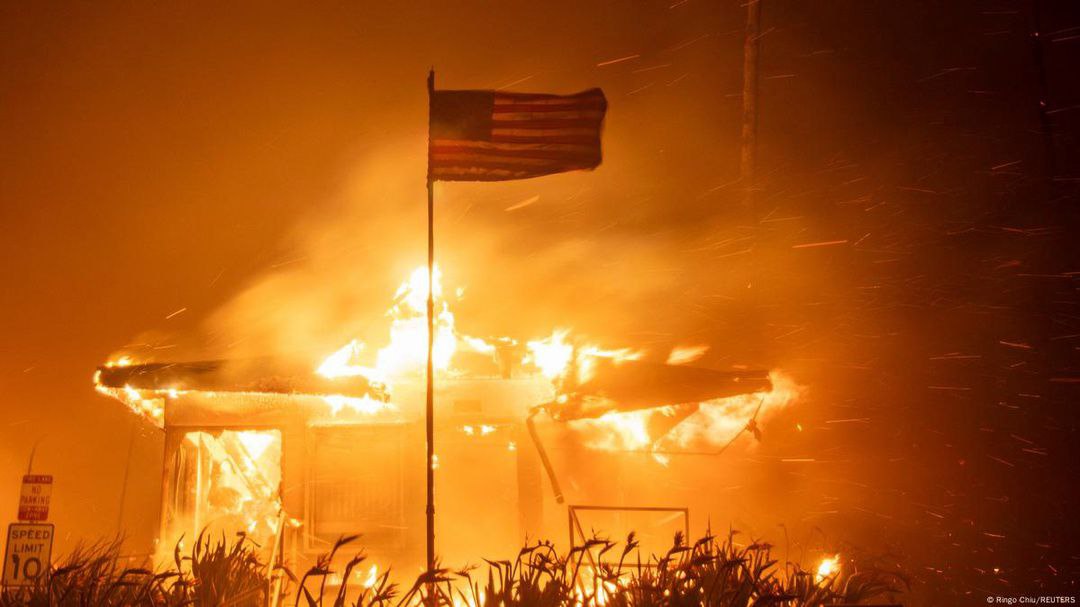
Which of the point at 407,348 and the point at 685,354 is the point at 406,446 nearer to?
the point at 407,348

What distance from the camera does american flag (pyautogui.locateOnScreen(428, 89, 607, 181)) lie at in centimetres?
796

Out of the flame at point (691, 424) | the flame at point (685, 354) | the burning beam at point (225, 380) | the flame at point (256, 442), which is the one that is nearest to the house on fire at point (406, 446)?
the burning beam at point (225, 380)

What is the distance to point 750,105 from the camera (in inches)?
495

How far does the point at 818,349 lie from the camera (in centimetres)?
1324

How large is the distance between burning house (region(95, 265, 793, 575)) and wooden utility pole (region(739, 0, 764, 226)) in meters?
3.87

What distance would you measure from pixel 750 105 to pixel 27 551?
12430 mm

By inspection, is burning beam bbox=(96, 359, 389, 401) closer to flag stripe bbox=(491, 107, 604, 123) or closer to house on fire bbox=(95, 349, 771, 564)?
house on fire bbox=(95, 349, 771, 564)

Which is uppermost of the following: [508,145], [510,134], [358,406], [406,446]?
[510,134]

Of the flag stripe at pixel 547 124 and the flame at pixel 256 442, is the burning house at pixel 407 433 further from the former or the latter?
the flag stripe at pixel 547 124

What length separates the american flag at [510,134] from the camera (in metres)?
7.96

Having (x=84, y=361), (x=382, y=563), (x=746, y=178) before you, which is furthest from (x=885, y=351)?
(x=84, y=361)

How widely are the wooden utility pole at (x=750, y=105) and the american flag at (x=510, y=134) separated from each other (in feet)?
16.9

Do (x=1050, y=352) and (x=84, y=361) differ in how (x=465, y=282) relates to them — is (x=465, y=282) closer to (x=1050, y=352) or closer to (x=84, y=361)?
(x=84, y=361)

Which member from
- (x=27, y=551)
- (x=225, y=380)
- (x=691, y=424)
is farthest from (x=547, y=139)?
(x=27, y=551)
